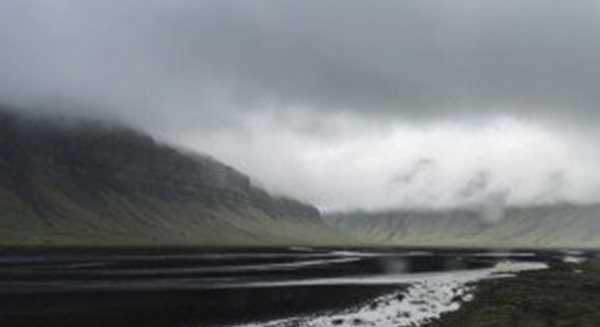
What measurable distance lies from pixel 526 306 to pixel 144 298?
44923 millimetres

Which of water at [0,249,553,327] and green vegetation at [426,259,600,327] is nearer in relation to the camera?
green vegetation at [426,259,600,327]

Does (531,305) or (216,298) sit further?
(216,298)

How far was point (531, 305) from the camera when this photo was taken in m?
103

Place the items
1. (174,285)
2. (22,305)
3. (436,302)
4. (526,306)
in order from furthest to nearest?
(174,285) < (436,302) < (526,306) < (22,305)

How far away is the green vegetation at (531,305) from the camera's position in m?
84.8

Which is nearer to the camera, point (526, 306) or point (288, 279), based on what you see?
point (526, 306)

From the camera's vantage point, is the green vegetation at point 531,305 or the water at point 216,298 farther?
the water at point 216,298

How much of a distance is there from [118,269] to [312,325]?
330 feet

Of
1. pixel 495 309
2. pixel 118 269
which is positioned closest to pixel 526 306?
pixel 495 309

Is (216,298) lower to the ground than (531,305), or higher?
lower

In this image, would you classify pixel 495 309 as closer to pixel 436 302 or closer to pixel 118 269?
pixel 436 302

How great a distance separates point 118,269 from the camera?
576 ft

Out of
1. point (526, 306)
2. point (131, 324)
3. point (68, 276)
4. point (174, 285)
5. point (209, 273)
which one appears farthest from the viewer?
point (209, 273)

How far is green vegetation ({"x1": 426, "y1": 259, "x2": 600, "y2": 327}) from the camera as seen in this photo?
8475cm
